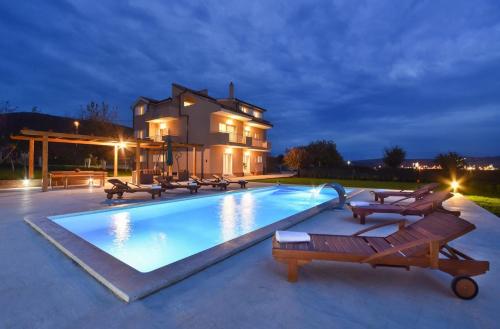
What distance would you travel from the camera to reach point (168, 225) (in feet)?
23.0

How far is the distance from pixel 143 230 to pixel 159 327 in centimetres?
451

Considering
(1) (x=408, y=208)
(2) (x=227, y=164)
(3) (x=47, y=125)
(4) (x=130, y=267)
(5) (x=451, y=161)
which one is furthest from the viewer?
(3) (x=47, y=125)

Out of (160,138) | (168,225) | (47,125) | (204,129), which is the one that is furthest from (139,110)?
(47,125)

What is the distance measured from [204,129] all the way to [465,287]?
22.8 metres

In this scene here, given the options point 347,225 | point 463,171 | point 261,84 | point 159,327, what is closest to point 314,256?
point 159,327

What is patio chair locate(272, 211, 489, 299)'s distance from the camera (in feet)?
9.54

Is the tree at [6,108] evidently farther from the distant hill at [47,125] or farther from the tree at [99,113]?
the tree at [99,113]

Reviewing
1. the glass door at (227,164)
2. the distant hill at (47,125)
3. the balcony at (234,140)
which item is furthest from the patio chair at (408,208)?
the distant hill at (47,125)

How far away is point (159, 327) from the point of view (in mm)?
2236

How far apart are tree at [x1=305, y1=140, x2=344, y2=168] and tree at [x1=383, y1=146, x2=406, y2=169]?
29.4ft

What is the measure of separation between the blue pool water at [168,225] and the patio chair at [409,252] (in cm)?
248

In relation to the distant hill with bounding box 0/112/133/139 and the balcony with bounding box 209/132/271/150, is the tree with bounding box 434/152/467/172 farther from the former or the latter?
the distant hill with bounding box 0/112/133/139

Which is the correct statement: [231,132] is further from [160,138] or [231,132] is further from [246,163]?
[160,138]

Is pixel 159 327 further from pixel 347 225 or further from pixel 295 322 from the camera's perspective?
pixel 347 225
